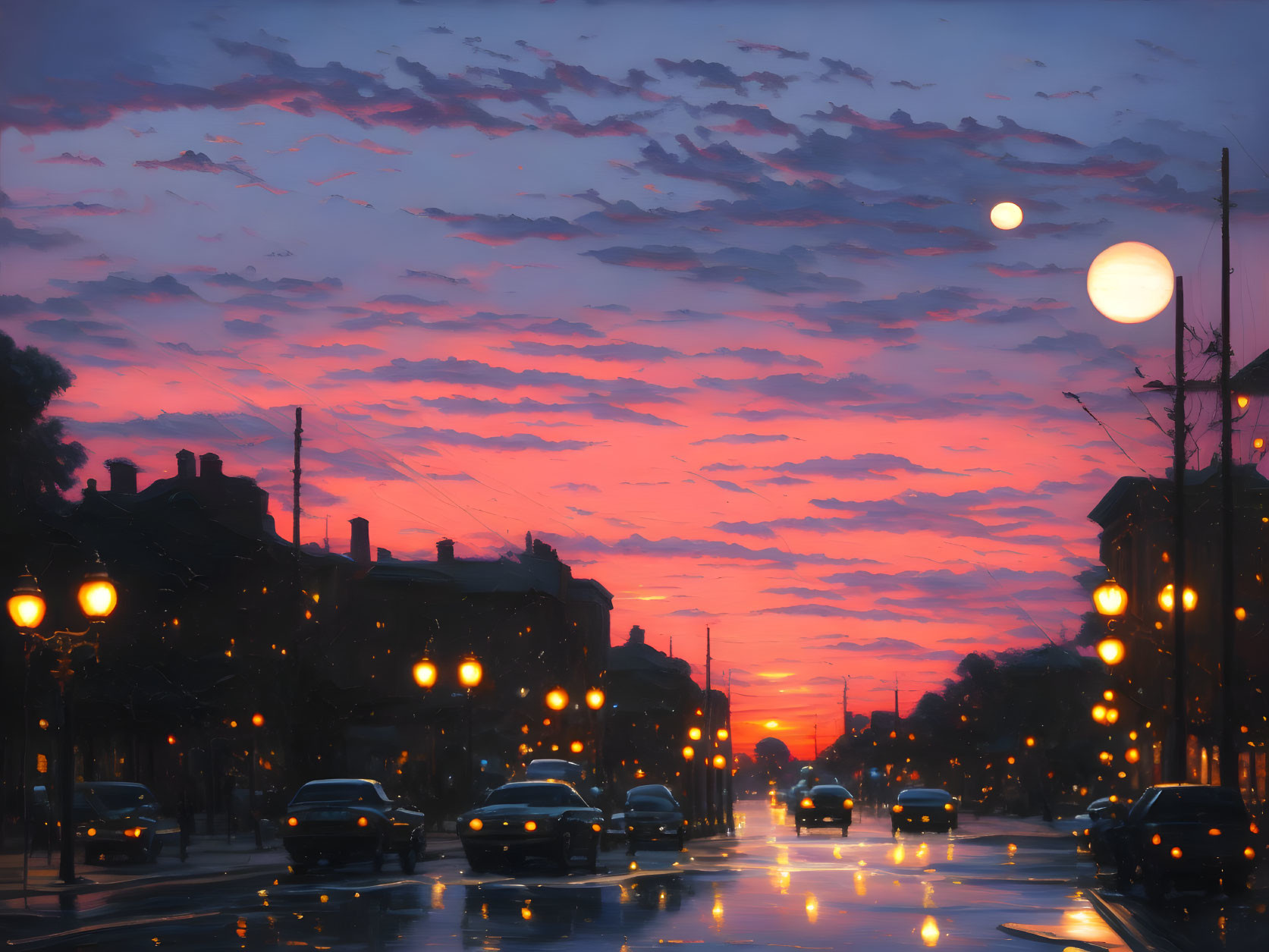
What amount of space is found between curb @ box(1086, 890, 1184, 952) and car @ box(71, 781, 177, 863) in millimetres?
20609

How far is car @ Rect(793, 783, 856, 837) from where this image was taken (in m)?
66.5

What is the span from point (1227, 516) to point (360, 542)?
68753mm

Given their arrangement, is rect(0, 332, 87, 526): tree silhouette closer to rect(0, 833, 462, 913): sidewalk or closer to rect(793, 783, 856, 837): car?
rect(0, 833, 462, 913): sidewalk

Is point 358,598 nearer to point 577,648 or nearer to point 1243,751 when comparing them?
point 577,648

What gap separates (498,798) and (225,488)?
4699 centimetres

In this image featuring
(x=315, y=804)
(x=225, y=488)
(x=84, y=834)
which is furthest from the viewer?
(x=225, y=488)

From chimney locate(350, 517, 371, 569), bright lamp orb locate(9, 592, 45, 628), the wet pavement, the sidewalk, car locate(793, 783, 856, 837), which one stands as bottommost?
car locate(793, 783, 856, 837)

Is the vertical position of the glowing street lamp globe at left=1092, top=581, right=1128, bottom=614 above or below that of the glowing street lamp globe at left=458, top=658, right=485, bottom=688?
above

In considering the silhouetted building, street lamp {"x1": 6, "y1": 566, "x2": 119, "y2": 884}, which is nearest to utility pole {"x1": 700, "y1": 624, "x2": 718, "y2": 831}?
the silhouetted building

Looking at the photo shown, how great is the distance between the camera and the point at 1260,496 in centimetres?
6981

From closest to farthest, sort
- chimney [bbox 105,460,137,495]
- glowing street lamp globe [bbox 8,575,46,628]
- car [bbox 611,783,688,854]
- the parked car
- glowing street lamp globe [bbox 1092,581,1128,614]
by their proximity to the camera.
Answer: glowing street lamp globe [bbox 8,575,46,628], the parked car, glowing street lamp globe [bbox 1092,581,1128,614], car [bbox 611,783,688,854], chimney [bbox 105,460,137,495]

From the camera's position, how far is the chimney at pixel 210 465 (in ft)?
247

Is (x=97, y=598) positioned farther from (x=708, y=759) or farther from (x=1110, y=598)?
(x=708, y=759)

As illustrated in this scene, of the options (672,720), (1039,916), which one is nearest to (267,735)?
(1039,916)
